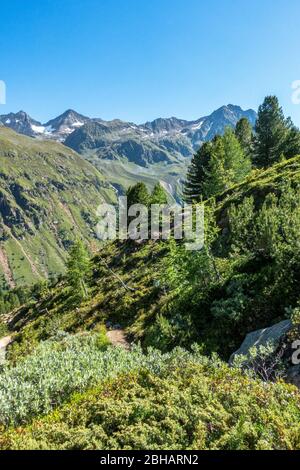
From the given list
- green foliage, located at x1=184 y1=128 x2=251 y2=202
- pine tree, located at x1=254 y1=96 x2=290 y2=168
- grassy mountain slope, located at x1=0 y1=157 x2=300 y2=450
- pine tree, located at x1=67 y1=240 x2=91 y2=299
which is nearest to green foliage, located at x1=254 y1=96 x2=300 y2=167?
pine tree, located at x1=254 y1=96 x2=290 y2=168

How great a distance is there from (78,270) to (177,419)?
44323 millimetres

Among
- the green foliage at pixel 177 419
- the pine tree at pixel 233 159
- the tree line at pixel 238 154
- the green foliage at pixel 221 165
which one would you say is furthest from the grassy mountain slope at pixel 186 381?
the pine tree at pixel 233 159

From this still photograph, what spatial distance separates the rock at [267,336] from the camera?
14.2m

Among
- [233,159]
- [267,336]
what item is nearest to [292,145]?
[233,159]

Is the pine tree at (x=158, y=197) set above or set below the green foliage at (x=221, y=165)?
below

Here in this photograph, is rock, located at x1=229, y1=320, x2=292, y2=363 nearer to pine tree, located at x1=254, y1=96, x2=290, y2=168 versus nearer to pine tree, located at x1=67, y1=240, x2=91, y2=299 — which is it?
pine tree, located at x1=67, y1=240, x2=91, y2=299

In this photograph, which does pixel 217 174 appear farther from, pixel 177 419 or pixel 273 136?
pixel 177 419

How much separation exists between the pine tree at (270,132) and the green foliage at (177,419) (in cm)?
5715

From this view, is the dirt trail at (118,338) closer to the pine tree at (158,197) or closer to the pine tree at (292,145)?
the pine tree at (158,197)

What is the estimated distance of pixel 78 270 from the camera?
5047 centimetres
